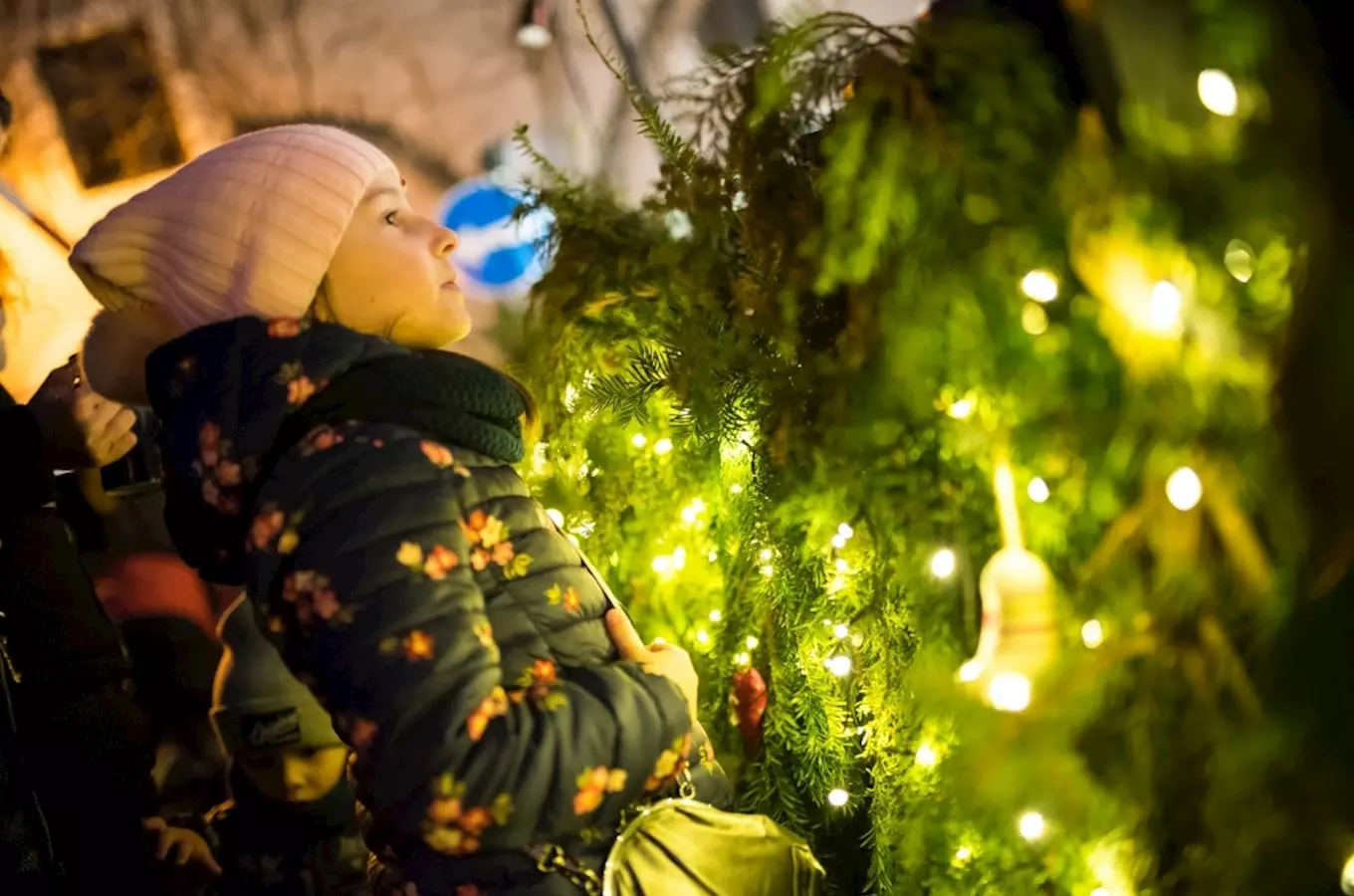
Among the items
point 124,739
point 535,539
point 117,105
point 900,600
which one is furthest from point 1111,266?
point 117,105

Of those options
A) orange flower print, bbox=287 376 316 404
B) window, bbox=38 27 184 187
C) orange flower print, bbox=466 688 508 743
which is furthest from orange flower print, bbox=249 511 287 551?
window, bbox=38 27 184 187

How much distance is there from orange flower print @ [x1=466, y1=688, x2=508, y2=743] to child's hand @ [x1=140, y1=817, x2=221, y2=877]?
3.75ft

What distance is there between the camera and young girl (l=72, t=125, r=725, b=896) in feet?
2.62

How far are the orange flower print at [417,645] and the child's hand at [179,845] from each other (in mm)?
1151

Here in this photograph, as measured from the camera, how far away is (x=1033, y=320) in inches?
31.5

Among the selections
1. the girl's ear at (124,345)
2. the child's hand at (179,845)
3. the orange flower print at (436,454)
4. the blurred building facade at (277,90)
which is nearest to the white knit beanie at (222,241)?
the girl's ear at (124,345)

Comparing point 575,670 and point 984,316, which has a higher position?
point 984,316

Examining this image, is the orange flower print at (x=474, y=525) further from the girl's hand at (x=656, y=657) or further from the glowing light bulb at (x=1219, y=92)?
the glowing light bulb at (x=1219, y=92)

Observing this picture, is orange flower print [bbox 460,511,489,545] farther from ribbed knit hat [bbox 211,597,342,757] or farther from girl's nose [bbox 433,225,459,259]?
ribbed knit hat [bbox 211,597,342,757]

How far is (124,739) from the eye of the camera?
164cm

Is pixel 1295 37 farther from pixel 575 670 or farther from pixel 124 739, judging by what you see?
pixel 124 739

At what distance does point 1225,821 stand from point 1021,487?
0.29m

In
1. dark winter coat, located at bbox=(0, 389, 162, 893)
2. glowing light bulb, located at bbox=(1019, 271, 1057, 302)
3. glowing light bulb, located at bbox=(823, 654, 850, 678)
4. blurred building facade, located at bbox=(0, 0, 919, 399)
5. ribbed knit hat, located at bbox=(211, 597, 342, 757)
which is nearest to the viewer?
glowing light bulb, located at bbox=(1019, 271, 1057, 302)

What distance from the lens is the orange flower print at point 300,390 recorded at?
879mm
